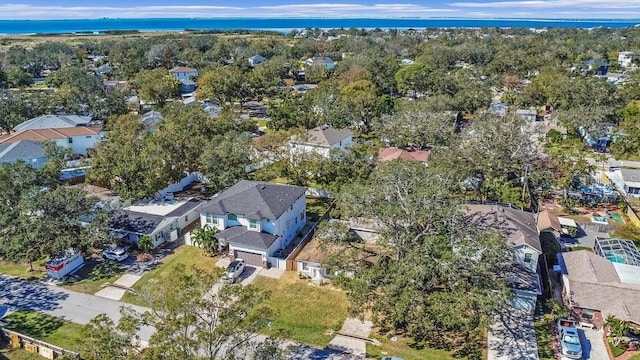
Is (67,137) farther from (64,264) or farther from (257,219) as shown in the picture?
(257,219)

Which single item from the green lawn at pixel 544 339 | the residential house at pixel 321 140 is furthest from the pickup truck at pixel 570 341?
the residential house at pixel 321 140

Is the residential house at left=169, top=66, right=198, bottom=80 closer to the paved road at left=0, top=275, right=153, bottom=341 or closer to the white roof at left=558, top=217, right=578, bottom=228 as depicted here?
the paved road at left=0, top=275, right=153, bottom=341

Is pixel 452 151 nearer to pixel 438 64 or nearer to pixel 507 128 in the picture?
pixel 507 128

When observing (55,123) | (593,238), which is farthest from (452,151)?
(55,123)

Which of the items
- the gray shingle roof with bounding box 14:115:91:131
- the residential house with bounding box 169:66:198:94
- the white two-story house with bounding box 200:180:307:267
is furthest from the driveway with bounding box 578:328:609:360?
the residential house with bounding box 169:66:198:94

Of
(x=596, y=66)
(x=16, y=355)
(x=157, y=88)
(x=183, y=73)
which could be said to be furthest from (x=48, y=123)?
(x=596, y=66)
